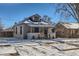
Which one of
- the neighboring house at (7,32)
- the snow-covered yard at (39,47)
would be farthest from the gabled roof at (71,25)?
the neighboring house at (7,32)

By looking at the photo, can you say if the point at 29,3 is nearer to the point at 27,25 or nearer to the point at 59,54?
the point at 27,25

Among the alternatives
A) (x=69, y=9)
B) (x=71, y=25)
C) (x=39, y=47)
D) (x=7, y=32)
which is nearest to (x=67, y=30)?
(x=71, y=25)

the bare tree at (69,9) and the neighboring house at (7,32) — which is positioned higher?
the bare tree at (69,9)

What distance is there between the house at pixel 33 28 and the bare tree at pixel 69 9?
0.66ft

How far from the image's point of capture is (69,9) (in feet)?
10.5

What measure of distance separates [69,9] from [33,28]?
46 cm

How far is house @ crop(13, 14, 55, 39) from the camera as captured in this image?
3169mm

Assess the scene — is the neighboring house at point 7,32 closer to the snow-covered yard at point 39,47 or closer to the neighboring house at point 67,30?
the snow-covered yard at point 39,47

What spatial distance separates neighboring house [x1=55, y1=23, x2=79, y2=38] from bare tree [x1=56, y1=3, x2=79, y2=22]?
100mm

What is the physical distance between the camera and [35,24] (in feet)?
10.5

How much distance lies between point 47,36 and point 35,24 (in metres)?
0.19

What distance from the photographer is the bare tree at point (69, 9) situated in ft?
10.4

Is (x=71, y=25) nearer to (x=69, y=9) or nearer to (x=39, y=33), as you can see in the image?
(x=69, y=9)

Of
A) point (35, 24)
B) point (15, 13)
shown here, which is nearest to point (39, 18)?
point (35, 24)
